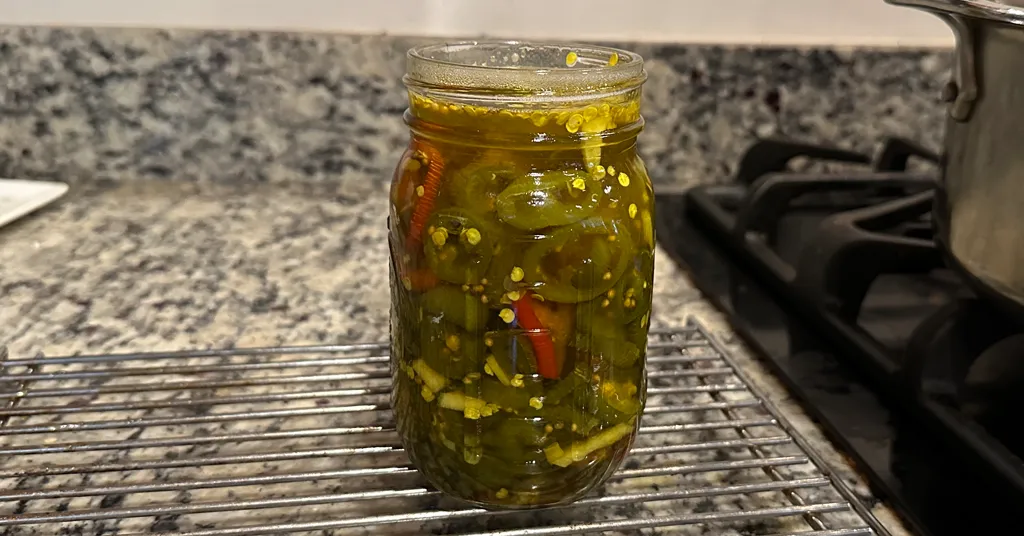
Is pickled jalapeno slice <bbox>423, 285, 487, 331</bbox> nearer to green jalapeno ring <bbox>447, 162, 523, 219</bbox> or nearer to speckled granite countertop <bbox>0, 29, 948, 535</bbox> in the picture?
green jalapeno ring <bbox>447, 162, 523, 219</bbox>

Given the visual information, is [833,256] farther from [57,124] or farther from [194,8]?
[57,124]

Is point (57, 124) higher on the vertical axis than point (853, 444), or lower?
higher

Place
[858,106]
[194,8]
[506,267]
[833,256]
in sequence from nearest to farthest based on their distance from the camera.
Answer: [506,267]
[833,256]
[194,8]
[858,106]

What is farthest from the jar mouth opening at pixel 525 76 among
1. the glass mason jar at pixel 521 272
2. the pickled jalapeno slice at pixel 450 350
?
the pickled jalapeno slice at pixel 450 350

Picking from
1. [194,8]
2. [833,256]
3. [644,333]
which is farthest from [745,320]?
[194,8]

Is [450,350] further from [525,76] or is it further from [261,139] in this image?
[261,139]

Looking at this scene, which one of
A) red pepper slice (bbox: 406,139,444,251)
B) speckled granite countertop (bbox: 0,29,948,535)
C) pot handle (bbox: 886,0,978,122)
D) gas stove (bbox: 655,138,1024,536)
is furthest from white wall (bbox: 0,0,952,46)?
red pepper slice (bbox: 406,139,444,251)
